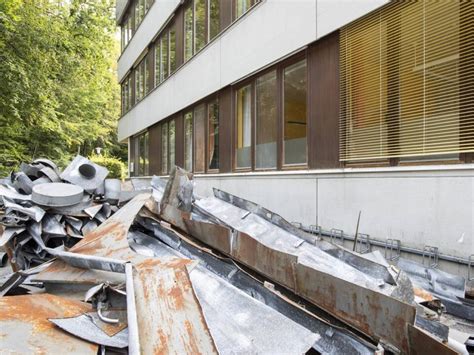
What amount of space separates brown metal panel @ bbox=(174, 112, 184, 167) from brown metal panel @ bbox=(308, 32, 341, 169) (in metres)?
6.79

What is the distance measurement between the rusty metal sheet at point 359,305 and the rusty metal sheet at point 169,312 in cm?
88

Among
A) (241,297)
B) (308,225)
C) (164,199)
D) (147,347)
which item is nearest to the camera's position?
(147,347)

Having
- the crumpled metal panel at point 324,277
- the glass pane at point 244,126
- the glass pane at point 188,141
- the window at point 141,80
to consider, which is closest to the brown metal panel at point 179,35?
the glass pane at point 188,141

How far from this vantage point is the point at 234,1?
8750mm

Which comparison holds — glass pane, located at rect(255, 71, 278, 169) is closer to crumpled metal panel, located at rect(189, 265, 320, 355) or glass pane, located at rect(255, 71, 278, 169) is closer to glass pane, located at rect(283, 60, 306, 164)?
glass pane, located at rect(283, 60, 306, 164)

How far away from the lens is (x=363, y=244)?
4.93m

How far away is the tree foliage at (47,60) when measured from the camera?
12984 millimetres

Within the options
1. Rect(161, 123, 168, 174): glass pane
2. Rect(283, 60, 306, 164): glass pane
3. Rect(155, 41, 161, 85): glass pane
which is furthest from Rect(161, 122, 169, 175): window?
Rect(283, 60, 306, 164): glass pane

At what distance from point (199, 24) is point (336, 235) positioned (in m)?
7.98

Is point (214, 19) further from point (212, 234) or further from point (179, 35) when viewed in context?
point (212, 234)

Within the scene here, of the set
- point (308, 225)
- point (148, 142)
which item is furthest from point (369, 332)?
point (148, 142)

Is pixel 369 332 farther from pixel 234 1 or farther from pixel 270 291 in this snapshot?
pixel 234 1

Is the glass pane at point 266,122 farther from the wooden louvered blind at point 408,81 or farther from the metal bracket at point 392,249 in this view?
the metal bracket at point 392,249

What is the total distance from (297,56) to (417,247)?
3.92 metres
